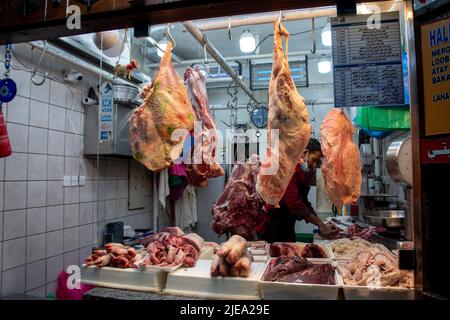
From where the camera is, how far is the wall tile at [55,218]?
12.5 feet

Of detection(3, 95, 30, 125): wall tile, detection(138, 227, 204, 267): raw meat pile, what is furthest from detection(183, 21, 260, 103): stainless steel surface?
detection(3, 95, 30, 125): wall tile

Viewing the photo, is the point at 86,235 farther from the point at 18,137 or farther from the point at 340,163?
the point at 340,163

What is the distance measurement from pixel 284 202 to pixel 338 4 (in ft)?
8.34

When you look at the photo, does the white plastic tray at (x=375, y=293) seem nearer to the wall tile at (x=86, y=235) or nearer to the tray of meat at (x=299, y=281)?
the tray of meat at (x=299, y=281)

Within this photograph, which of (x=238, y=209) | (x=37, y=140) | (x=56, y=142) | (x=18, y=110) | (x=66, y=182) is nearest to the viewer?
(x=238, y=209)

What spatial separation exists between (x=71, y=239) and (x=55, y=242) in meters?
0.26

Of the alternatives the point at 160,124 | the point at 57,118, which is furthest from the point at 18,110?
the point at 160,124

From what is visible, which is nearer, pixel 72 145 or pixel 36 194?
pixel 36 194

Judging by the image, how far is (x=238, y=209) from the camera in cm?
320

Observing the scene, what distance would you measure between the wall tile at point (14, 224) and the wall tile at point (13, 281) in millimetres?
349
